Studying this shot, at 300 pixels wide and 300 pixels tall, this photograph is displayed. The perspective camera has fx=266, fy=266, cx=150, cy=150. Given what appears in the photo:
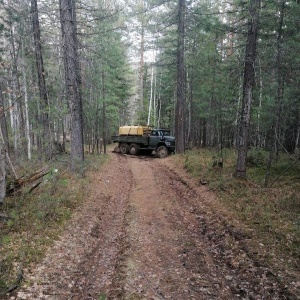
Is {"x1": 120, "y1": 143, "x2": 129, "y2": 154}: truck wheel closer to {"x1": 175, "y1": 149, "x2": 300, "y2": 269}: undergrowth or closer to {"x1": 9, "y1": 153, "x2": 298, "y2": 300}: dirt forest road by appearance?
{"x1": 175, "y1": 149, "x2": 300, "y2": 269}: undergrowth

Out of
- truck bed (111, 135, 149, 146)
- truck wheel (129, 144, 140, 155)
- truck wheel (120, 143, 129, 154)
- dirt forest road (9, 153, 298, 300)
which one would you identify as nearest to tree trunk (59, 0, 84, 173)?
dirt forest road (9, 153, 298, 300)

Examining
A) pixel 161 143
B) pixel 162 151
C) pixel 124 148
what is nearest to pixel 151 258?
pixel 162 151

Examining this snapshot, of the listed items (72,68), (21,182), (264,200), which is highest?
(72,68)

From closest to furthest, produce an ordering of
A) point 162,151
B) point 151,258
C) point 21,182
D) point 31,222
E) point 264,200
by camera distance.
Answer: point 151,258 < point 31,222 < point 21,182 < point 264,200 < point 162,151

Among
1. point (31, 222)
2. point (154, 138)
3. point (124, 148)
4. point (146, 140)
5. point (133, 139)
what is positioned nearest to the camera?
point (31, 222)

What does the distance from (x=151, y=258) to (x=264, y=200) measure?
171 inches

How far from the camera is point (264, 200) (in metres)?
7.95

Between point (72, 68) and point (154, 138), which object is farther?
point (154, 138)

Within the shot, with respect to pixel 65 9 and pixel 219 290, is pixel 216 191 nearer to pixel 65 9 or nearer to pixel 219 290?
pixel 219 290

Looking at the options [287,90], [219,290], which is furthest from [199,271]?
[287,90]

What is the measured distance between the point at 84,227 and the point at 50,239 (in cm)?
110

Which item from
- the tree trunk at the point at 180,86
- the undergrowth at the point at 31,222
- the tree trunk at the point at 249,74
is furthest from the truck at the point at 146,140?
the undergrowth at the point at 31,222

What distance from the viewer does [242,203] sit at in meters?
7.89

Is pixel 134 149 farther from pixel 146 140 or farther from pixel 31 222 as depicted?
pixel 31 222
